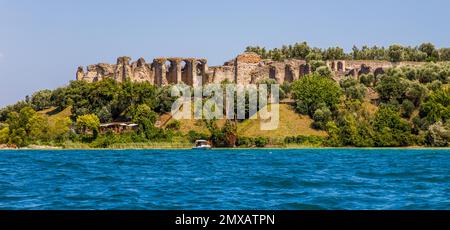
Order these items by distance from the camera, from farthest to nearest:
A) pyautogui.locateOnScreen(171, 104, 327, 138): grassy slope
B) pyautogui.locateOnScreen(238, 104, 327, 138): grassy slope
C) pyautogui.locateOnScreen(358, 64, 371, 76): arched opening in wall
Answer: pyautogui.locateOnScreen(358, 64, 371, 76): arched opening in wall < pyautogui.locateOnScreen(171, 104, 327, 138): grassy slope < pyautogui.locateOnScreen(238, 104, 327, 138): grassy slope

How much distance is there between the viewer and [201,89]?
88.4 meters

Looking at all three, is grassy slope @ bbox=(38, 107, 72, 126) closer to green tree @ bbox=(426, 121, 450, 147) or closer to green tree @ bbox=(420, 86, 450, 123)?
green tree @ bbox=(420, 86, 450, 123)

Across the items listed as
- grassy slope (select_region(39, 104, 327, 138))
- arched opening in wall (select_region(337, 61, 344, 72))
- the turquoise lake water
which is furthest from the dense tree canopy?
the turquoise lake water

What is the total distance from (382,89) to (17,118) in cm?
3845

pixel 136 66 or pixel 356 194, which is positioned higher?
pixel 136 66

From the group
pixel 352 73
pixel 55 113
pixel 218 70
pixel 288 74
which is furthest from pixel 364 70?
pixel 55 113

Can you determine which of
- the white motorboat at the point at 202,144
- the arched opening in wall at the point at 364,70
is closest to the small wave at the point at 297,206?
Answer: the white motorboat at the point at 202,144

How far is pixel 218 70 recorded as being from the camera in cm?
9988

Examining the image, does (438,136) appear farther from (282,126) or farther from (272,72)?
(272,72)

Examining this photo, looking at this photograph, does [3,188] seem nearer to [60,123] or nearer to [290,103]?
[60,123]

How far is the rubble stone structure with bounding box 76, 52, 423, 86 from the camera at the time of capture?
99062 millimetres

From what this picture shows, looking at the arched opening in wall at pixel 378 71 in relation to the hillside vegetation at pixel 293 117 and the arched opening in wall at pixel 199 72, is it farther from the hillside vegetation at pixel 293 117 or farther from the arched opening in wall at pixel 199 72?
the arched opening in wall at pixel 199 72

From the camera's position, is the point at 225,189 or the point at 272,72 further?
the point at 272,72
